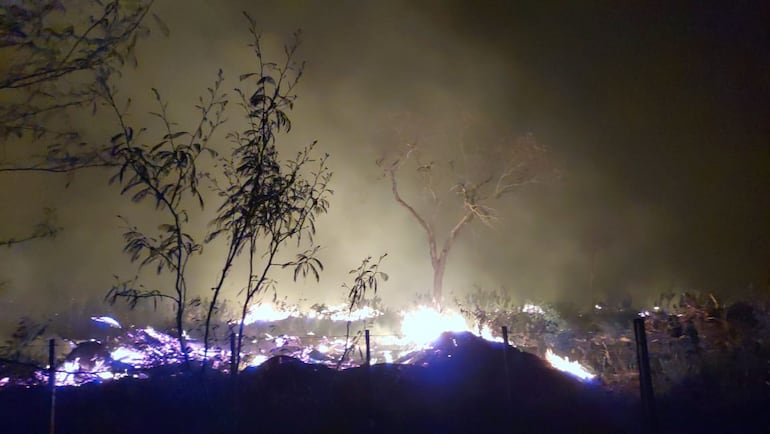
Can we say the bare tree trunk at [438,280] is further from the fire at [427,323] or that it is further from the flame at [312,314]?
the flame at [312,314]

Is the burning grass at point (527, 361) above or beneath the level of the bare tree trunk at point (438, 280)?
beneath

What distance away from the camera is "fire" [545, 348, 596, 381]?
10961mm

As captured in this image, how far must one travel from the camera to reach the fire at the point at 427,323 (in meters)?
16.4

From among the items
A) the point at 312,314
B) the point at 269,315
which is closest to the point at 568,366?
the point at 312,314

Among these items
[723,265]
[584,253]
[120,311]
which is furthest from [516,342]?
[723,265]

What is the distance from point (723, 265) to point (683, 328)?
1565 centimetres

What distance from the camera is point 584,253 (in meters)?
26.7

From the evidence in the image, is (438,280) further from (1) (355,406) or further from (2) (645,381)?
(2) (645,381)

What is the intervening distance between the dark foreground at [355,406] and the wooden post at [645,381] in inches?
15.9

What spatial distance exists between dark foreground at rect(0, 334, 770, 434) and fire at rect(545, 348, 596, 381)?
142 centimetres

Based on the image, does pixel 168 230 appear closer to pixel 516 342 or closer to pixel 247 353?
pixel 247 353

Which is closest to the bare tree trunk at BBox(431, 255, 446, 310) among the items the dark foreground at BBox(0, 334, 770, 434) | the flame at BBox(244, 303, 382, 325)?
the flame at BBox(244, 303, 382, 325)

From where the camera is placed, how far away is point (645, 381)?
7125 millimetres

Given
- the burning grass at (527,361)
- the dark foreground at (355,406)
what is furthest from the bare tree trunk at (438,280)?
the dark foreground at (355,406)
